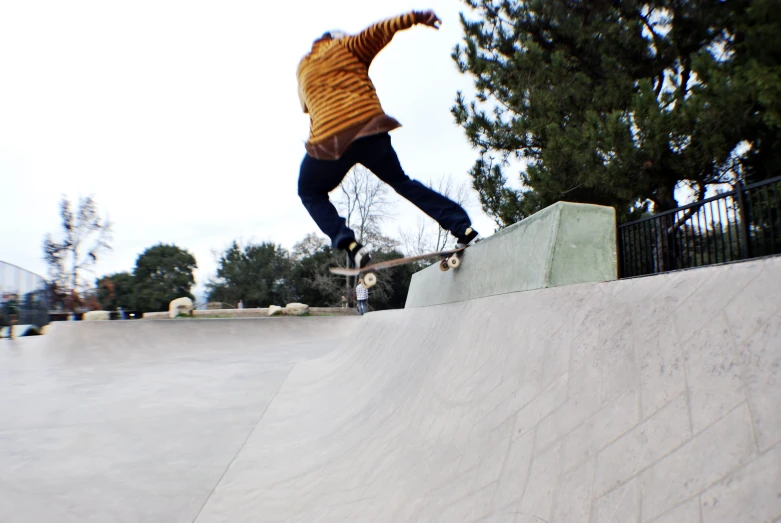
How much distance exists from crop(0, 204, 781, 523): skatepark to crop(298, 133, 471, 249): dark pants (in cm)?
40

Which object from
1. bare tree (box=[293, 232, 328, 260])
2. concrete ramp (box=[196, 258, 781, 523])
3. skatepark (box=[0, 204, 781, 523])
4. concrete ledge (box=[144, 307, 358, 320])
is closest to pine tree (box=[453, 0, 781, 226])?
skatepark (box=[0, 204, 781, 523])

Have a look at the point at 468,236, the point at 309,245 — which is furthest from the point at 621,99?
the point at 309,245

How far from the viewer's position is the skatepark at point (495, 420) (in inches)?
→ 38.3

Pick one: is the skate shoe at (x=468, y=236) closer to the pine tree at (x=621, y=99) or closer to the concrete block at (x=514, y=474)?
the concrete block at (x=514, y=474)

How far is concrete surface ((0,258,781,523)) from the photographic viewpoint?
3.15ft

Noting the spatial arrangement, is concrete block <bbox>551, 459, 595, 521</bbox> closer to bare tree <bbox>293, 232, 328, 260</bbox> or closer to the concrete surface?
the concrete surface

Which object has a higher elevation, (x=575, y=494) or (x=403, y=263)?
(x=403, y=263)

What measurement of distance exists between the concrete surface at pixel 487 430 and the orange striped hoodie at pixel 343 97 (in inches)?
55.2

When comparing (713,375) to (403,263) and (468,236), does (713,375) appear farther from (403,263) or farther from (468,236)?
(403,263)

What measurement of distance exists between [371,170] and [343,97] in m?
0.55

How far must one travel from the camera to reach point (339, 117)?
3.38 metres

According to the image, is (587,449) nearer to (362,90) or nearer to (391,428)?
(391,428)

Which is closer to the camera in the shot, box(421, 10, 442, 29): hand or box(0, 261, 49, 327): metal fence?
box(421, 10, 442, 29): hand

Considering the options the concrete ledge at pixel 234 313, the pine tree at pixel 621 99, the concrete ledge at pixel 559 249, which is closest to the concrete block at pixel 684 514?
the concrete ledge at pixel 559 249
